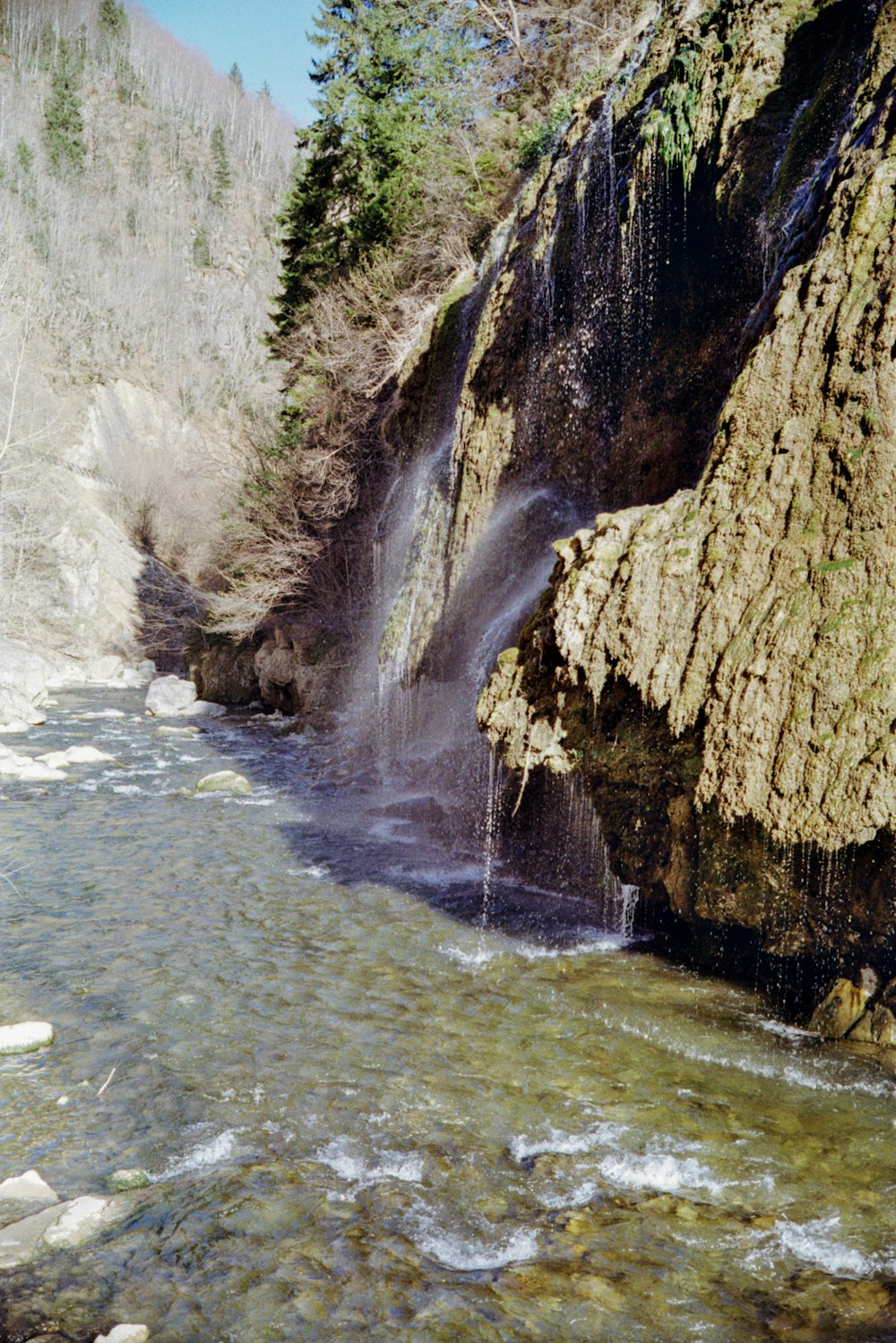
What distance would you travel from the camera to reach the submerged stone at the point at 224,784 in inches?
609

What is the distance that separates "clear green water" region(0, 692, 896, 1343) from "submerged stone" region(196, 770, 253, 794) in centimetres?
502

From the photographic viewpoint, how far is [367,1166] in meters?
5.43

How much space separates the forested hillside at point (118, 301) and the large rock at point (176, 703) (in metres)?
5.00

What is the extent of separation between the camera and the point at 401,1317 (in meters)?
4.25

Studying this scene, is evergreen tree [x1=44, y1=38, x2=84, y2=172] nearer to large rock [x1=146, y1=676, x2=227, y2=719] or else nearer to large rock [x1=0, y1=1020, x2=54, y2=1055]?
large rock [x1=146, y1=676, x2=227, y2=719]

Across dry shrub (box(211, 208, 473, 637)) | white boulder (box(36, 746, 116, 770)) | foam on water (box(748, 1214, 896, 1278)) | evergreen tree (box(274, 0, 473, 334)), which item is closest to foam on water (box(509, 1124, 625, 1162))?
foam on water (box(748, 1214, 896, 1278))

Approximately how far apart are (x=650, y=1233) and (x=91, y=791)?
12317 mm

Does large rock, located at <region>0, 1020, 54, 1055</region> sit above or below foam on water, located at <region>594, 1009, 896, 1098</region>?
below

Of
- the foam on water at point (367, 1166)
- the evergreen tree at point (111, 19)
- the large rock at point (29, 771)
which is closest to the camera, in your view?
the foam on water at point (367, 1166)

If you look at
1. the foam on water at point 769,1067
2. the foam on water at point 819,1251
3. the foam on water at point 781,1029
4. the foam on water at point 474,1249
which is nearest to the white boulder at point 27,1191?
the foam on water at point 474,1249

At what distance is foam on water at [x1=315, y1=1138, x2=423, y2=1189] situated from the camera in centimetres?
531

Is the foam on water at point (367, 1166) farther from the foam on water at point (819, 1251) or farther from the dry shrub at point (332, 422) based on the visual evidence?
the dry shrub at point (332, 422)

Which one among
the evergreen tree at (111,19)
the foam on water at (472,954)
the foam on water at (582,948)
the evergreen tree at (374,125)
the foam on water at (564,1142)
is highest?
the evergreen tree at (111,19)

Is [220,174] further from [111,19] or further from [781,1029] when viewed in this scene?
[781,1029]
